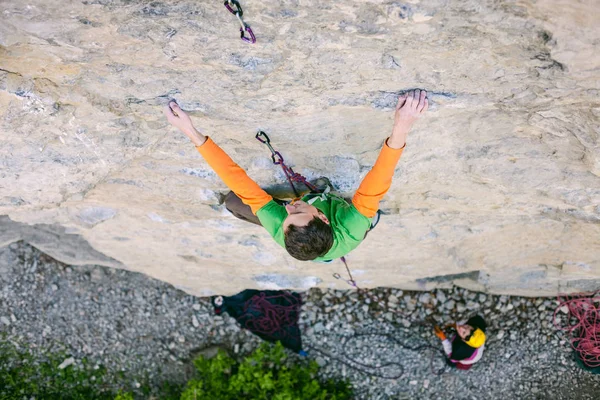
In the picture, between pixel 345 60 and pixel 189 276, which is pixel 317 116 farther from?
pixel 189 276

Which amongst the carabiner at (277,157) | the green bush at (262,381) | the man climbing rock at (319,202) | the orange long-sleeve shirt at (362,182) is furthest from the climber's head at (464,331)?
the carabiner at (277,157)

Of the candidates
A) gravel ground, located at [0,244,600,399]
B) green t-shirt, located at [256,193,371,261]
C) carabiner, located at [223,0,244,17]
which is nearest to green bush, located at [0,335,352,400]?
gravel ground, located at [0,244,600,399]

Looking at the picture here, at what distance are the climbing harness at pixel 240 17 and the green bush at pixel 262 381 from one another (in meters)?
3.74

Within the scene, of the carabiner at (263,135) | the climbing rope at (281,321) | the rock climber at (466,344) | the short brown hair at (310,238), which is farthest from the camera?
the climbing rope at (281,321)

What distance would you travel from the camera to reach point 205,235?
430 cm

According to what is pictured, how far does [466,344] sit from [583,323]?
1189 millimetres

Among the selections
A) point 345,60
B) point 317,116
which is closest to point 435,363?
point 317,116

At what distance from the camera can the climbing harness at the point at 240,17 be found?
2.10 metres

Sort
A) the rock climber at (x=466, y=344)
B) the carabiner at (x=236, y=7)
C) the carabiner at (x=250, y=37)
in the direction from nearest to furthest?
the carabiner at (x=236, y=7) → the carabiner at (x=250, y=37) → the rock climber at (x=466, y=344)

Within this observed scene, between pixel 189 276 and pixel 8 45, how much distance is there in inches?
126

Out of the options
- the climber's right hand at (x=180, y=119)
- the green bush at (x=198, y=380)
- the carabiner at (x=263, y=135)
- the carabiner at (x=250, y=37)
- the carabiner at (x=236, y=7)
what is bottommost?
the green bush at (x=198, y=380)

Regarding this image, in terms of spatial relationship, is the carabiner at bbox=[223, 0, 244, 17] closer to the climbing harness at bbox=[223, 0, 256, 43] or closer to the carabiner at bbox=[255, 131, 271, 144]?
the climbing harness at bbox=[223, 0, 256, 43]

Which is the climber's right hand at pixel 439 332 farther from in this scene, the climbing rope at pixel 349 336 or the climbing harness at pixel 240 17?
the climbing harness at pixel 240 17

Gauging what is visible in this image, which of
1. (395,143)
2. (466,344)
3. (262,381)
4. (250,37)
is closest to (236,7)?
(250,37)
